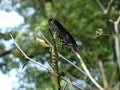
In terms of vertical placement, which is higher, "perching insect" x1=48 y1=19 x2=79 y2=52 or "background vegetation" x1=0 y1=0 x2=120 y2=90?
"background vegetation" x1=0 y1=0 x2=120 y2=90

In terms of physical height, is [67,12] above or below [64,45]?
above

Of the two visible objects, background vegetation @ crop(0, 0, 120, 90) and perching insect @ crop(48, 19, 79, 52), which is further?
background vegetation @ crop(0, 0, 120, 90)

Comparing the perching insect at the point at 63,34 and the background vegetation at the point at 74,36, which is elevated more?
the background vegetation at the point at 74,36

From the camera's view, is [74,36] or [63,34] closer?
[63,34]

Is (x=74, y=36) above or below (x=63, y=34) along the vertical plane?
above

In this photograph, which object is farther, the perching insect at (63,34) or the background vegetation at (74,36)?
the background vegetation at (74,36)

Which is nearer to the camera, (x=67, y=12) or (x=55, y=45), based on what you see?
(x=55, y=45)

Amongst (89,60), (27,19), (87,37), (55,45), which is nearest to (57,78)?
(55,45)

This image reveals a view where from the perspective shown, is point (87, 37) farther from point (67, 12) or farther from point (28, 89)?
point (28, 89)
